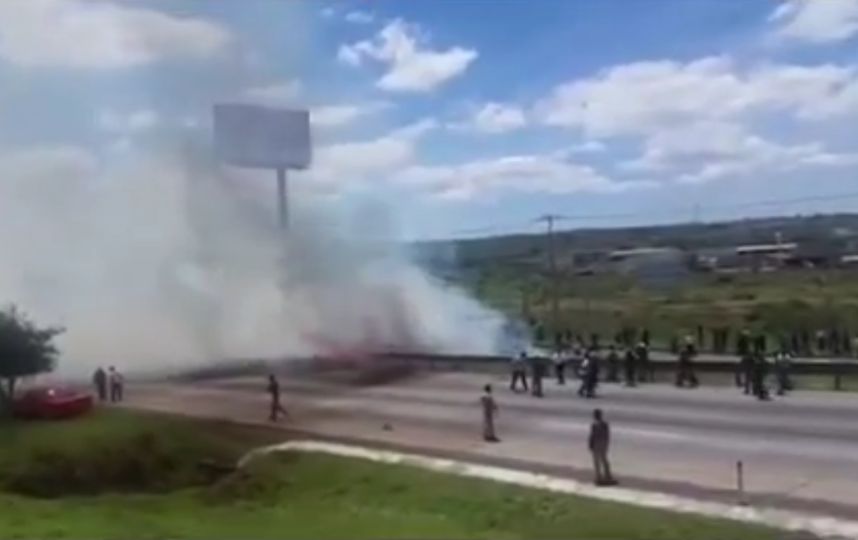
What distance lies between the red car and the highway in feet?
7.65

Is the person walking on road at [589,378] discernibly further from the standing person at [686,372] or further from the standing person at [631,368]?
the standing person at [686,372]

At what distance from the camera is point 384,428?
27.1 metres

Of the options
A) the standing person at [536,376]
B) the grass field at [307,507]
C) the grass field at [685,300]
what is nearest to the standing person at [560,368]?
the standing person at [536,376]

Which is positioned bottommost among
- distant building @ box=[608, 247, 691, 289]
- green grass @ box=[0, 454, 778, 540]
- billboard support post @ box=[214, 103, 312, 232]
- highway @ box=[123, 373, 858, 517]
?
green grass @ box=[0, 454, 778, 540]

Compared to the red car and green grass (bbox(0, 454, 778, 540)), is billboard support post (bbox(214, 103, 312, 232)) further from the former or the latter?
Result: green grass (bbox(0, 454, 778, 540))

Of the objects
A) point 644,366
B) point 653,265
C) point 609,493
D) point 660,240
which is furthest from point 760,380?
point 660,240

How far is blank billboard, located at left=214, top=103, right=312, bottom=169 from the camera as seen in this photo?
215 feet

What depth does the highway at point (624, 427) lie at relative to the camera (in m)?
19.1

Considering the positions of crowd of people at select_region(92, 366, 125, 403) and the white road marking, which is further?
crowd of people at select_region(92, 366, 125, 403)

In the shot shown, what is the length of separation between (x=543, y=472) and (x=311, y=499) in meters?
4.08

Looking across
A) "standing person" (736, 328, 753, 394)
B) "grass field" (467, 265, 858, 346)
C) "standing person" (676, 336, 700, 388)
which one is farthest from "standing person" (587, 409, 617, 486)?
"grass field" (467, 265, 858, 346)

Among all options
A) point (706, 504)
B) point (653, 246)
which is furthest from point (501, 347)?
point (653, 246)

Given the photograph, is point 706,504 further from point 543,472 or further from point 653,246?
point 653,246

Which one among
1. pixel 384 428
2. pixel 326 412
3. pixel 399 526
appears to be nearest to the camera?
pixel 399 526
